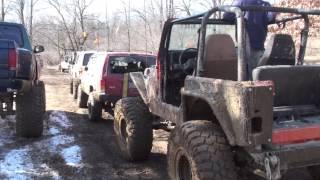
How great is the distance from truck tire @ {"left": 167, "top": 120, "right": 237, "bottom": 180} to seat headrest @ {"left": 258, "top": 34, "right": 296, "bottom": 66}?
929mm

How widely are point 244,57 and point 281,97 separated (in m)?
0.64

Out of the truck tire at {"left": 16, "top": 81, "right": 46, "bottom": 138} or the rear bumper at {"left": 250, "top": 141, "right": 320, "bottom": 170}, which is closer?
the rear bumper at {"left": 250, "top": 141, "right": 320, "bottom": 170}

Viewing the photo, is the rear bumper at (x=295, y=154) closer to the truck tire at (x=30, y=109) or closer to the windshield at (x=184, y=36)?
the windshield at (x=184, y=36)

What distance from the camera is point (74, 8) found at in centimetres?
4584

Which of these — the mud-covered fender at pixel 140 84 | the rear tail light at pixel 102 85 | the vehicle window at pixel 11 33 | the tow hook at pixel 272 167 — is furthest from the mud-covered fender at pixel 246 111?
the rear tail light at pixel 102 85

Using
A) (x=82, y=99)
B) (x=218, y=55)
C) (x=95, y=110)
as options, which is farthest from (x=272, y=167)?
(x=82, y=99)

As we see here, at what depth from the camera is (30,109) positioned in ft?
29.6

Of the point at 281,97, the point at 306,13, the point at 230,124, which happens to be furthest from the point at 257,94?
the point at 306,13

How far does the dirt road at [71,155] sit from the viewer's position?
6.95 m

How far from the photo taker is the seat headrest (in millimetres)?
5156

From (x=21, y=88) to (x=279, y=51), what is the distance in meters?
4.65

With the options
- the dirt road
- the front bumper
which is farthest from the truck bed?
the front bumper

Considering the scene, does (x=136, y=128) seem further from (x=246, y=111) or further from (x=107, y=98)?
(x=107, y=98)

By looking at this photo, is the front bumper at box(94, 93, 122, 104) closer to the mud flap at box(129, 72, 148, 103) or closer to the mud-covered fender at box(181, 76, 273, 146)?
the mud flap at box(129, 72, 148, 103)
